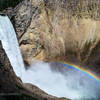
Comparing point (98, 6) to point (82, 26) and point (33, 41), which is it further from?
point (33, 41)

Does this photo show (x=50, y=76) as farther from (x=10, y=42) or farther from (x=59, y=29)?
(x=10, y=42)

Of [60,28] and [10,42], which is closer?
[10,42]

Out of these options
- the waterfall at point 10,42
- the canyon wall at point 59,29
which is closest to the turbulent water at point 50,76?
the waterfall at point 10,42

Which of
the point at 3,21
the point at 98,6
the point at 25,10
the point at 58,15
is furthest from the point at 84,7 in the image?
the point at 3,21

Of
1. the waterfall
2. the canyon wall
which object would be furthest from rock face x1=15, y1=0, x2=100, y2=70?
the waterfall

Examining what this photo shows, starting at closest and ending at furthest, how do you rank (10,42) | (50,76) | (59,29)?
1. (10,42)
2. (50,76)
3. (59,29)

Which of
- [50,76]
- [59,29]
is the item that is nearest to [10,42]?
[59,29]

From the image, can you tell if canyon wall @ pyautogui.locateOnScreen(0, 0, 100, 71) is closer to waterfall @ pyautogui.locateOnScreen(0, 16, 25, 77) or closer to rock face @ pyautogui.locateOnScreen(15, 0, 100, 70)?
rock face @ pyautogui.locateOnScreen(15, 0, 100, 70)
